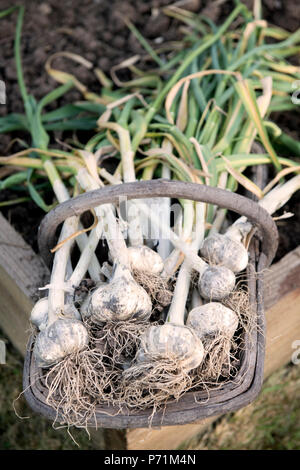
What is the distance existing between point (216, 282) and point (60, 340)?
318 millimetres

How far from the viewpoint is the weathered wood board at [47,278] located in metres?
1.33

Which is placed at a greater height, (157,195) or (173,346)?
(157,195)

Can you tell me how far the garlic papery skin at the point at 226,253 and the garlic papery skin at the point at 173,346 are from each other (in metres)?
0.21

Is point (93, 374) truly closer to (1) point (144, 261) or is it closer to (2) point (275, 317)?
(1) point (144, 261)

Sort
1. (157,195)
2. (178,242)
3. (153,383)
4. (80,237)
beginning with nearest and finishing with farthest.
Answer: (153,383), (157,195), (178,242), (80,237)

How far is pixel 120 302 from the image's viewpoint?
3.33 feet

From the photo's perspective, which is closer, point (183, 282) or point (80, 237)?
point (183, 282)

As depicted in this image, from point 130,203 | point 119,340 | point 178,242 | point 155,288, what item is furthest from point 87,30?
point 119,340

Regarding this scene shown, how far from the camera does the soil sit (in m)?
1.94

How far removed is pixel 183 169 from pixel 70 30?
103 cm

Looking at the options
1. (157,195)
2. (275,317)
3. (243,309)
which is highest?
(157,195)

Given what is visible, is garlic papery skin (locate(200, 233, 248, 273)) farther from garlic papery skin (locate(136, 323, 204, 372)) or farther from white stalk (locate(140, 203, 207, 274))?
garlic papery skin (locate(136, 323, 204, 372))

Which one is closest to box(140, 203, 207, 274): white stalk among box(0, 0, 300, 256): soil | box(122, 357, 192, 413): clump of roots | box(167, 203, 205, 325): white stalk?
box(167, 203, 205, 325): white stalk
